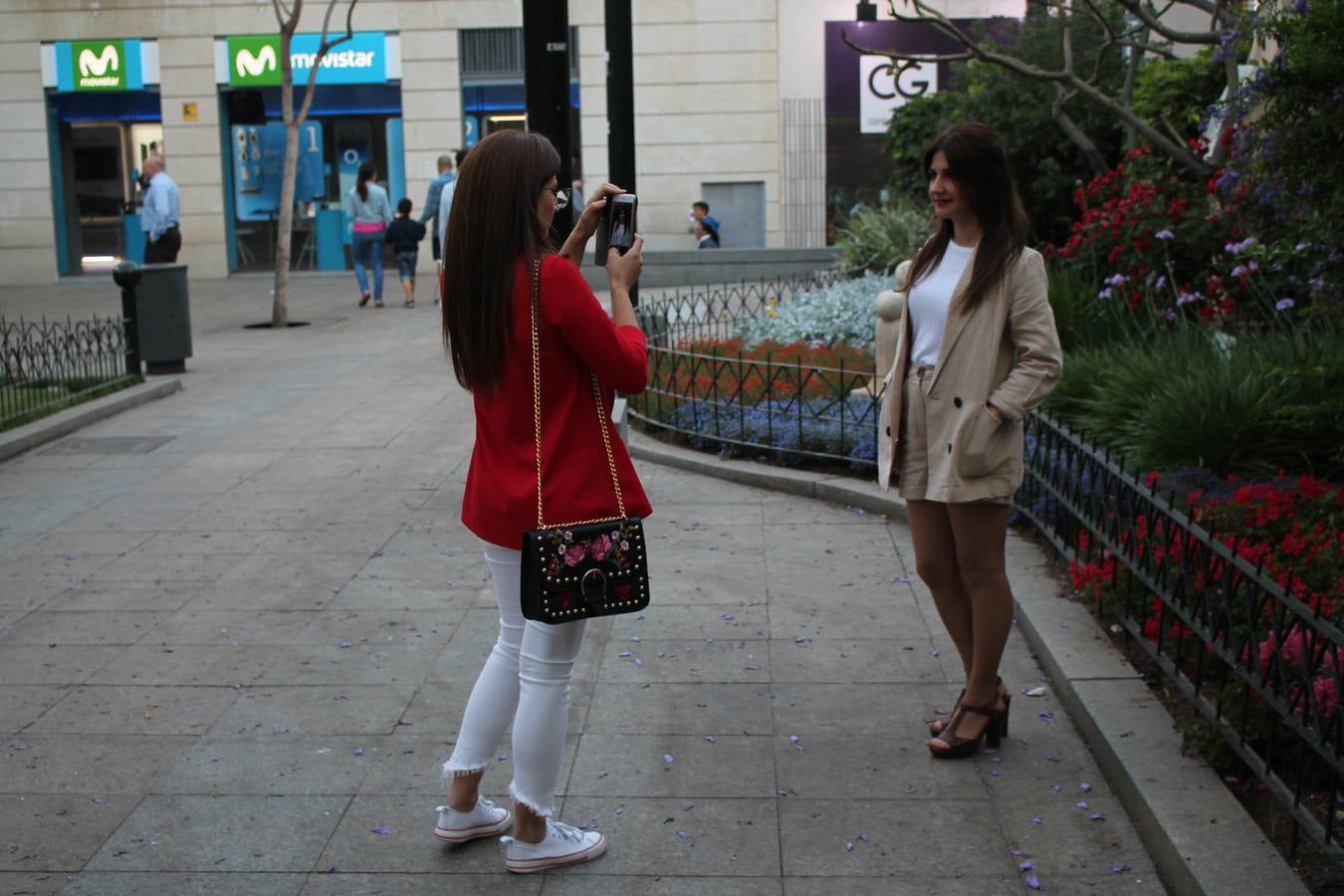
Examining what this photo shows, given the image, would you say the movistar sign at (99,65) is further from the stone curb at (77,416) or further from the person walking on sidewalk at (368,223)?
the stone curb at (77,416)

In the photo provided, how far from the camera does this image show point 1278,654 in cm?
372

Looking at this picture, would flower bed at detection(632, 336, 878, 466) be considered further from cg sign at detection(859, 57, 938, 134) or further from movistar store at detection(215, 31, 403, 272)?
movistar store at detection(215, 31, 403, 272)

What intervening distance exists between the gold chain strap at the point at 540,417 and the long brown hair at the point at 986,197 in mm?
1205

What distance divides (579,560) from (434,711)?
5.53 ft

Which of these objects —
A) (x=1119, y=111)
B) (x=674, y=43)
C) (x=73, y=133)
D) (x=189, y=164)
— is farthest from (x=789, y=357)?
(x=73, y=133)

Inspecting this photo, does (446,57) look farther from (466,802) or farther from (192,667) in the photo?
(466,802)

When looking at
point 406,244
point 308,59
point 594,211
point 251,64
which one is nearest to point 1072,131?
point 594,211

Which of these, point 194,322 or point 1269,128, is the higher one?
point 1269,128

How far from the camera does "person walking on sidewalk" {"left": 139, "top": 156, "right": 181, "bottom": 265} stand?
18438 mm

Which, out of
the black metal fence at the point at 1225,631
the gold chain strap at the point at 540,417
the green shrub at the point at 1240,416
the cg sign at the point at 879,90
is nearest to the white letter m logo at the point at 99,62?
the cg sign at the point at 879,90

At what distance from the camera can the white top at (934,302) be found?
4402 millimetres

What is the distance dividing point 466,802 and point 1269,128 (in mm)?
3929

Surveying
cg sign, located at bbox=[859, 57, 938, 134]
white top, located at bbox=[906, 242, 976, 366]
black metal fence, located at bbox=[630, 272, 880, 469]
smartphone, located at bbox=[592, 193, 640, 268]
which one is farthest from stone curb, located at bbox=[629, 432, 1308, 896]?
cg sign, located at bbox=[859, 57, 938, 134]

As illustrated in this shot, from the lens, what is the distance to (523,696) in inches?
149
